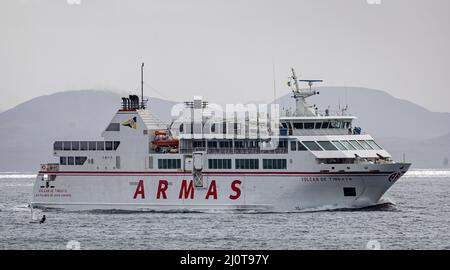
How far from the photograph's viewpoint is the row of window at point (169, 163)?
61281 millimetres

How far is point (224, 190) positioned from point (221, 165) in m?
1.53

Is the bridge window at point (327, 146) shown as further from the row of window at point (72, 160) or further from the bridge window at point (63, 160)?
the bridge window at point (63, 160)

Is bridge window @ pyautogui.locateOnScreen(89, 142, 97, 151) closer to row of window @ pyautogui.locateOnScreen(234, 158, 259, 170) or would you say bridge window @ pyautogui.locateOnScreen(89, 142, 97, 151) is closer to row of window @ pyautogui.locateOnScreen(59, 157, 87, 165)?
row of window @ pyautogui.locateOnScreen(59, 157, 87, 165)

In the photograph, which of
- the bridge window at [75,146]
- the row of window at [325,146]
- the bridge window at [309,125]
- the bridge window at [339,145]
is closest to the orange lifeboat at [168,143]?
the bridge window at [75,146]

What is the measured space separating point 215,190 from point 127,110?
839 cm

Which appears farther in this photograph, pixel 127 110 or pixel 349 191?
pixel 127 110

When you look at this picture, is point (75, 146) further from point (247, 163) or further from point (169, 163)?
point (247, 163)

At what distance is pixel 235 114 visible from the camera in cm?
6297

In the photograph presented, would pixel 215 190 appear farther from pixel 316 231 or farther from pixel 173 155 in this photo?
pixel 316 231

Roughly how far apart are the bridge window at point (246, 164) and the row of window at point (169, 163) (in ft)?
12.3

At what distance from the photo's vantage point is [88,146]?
63.8 meters

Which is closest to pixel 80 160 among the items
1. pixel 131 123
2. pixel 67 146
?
pixel 67 146

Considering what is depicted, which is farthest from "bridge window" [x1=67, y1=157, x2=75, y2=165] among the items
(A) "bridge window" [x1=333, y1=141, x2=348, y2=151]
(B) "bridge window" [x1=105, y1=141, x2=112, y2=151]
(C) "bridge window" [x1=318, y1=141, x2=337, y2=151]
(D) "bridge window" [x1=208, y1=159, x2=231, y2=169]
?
(A) "bridge window" [x1=333, y1=141, x2=348, y2=151]
